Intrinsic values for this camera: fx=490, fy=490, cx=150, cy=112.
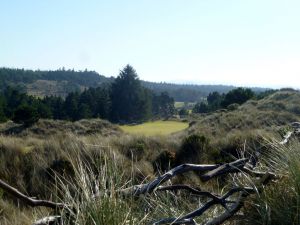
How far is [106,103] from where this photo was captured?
69375 millimetres

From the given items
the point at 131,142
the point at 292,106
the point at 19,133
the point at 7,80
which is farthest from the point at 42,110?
the point at 7,80

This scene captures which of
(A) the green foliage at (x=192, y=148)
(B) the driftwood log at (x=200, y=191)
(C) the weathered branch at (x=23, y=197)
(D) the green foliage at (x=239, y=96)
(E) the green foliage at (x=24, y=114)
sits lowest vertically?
(E) the green foliage at (x=24, y=114)

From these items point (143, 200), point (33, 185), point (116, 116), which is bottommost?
point (116, 116)

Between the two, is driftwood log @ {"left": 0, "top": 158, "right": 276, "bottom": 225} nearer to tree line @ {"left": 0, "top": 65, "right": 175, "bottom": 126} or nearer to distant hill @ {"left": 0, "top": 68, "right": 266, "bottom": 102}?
tree line @ {"left": 0, "top": 65, "right": 175, "bottom": 126}

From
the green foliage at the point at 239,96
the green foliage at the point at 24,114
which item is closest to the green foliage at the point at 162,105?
the green foliage at the point at 239,96

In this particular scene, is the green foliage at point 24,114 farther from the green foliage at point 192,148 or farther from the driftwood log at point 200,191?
the driftwood log at point 200,191

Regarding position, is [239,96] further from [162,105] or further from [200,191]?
[162,105]

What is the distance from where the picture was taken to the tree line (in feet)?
190

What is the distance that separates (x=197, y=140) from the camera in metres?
12.5

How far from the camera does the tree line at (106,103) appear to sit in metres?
58.0

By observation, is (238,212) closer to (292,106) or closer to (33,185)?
(33,185)

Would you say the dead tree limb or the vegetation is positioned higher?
Answer: the dead tree limb

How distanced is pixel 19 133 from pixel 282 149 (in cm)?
2527

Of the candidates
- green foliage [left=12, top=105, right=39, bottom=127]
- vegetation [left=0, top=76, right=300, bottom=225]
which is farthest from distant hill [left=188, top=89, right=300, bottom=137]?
green foliage [left=12, top=105, right=39, bottom=127]
